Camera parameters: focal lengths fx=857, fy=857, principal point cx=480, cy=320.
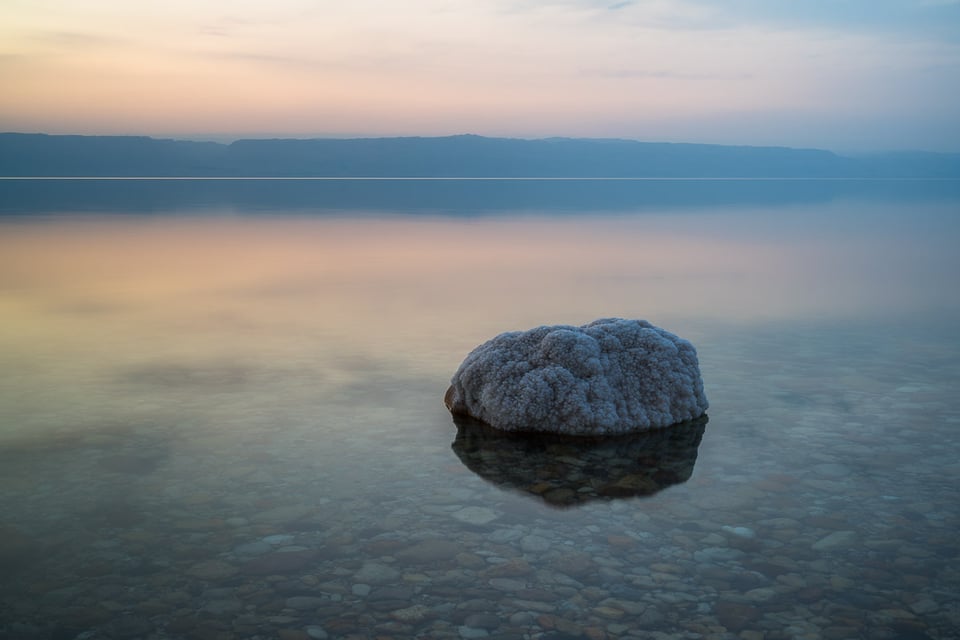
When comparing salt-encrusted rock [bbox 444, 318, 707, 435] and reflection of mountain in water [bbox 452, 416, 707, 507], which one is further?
salt-encrusted rock [bbox 444, 318, 707, 435]

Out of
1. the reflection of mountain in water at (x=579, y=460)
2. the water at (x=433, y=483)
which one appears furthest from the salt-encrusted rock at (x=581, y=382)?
the water at (x=433, y=483)

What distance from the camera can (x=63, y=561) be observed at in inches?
172

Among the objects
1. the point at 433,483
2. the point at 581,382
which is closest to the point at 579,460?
the point at 581,382

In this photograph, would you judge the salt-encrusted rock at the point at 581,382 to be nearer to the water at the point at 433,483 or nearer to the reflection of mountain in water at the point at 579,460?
the reflection of mountain in water at the point at 579,460

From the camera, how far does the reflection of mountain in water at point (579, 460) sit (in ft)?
18.0

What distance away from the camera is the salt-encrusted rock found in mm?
6691

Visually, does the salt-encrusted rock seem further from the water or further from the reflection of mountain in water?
the water

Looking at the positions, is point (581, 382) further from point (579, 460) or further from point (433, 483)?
point (433, 483)

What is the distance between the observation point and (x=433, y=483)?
5543mm

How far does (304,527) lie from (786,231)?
2718 centimetres

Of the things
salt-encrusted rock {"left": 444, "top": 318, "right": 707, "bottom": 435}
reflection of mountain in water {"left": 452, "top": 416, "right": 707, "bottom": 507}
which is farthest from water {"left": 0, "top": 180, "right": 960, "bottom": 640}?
salt-encrusted rock {"left": 444, "top": 318, "right": 707, "bottom": 435}

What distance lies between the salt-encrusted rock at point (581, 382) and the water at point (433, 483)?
27 cm

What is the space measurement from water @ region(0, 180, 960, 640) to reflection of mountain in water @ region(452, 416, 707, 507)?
0.09 feet

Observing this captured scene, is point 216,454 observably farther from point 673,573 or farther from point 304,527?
point 673,573
